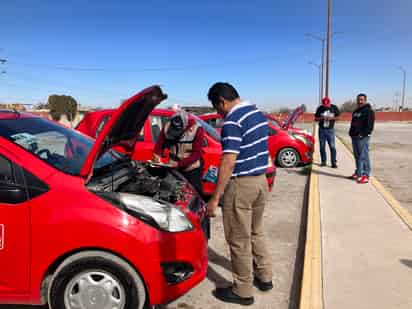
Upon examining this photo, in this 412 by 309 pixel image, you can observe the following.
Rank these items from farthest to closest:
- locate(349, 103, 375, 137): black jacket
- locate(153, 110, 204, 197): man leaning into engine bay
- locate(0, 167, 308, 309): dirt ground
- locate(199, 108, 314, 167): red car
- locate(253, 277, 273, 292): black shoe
→ 1. locate(199, 108, 314, 167): red car
2. locate(349, 103, 375, 137): black jacket
3. locate(153, 110, 204, 197): man leaning into engine bay
4. locate(253, 277, 273, 292): black shoe
5. locate(0, 167, 308, 309): dirt ground

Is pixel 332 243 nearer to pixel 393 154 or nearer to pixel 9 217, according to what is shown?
pixel 9 217

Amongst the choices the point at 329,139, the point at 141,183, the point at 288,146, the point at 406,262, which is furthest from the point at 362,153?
the point at 141,183

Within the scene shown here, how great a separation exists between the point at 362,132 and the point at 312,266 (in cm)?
437

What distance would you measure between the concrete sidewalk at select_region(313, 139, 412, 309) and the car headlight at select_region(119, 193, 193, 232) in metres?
1.41

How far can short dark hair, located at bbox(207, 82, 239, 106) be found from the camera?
2779 millimetres

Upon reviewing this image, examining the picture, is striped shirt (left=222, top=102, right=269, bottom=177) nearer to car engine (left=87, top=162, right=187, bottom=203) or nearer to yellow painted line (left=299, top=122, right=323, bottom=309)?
car engine (left=87, top=162, right=187, bottom=203)

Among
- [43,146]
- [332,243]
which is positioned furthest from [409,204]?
[43,146]

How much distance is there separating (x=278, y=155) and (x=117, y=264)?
24.5 feet

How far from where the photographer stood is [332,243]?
161 inches

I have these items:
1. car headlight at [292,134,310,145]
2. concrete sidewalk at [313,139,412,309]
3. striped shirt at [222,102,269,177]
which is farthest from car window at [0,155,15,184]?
car headlight at [292,134,310,145]

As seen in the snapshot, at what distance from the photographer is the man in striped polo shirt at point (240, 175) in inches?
106

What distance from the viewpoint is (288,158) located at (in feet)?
31.0

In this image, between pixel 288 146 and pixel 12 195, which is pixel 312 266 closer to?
pixel 12 195

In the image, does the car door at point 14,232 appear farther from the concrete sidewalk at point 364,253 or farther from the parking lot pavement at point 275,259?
the concrete sidewalk at point 364,253
